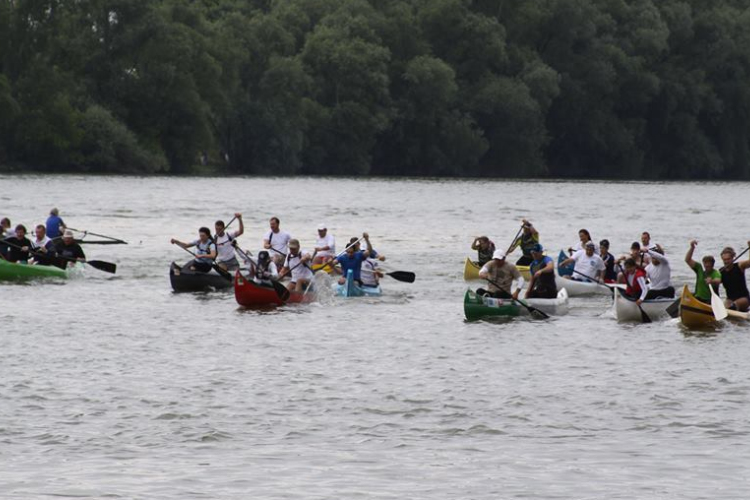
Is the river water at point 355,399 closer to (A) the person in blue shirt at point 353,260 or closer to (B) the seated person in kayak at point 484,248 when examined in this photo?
(A) the person in blue shirt at point 353,260

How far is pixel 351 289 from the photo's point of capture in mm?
29594

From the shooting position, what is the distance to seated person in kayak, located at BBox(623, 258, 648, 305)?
26.3 metres

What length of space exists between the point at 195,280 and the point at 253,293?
10.8ft

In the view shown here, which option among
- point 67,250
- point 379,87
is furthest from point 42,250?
point 379,87

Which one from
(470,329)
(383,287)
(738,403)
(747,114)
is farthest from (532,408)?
(747,114)

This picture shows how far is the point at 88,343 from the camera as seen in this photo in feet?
74.3

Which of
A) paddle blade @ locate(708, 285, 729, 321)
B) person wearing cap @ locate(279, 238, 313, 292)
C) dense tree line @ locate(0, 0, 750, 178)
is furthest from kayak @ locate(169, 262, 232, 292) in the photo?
dense tree line @ locate(0, 0, 750, 178)

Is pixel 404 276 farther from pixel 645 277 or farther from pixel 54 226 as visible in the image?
pixel 54 226

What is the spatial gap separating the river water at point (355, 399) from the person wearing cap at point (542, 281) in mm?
678

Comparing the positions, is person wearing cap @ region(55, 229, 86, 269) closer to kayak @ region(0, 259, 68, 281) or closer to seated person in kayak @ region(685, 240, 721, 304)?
kayak @ region(0, 259, 68, 281)

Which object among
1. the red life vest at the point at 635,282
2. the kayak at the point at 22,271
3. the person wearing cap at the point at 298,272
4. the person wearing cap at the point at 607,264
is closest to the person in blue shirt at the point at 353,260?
the person wearing cap at the point at 298,272

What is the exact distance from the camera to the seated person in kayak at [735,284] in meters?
24.7

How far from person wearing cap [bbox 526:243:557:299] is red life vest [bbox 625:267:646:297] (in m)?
1.37

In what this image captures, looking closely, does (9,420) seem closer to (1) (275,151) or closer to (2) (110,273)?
(2) (110,273)
